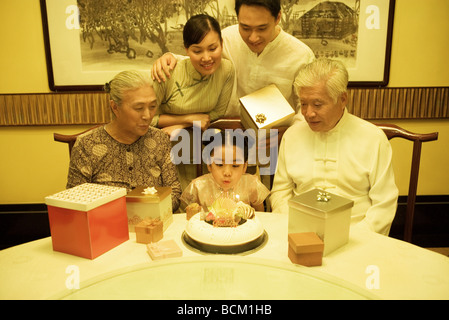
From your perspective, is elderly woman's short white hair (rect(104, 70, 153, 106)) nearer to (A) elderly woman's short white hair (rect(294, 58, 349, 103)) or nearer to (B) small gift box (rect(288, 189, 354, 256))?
(A) elderly woman's short white hair (rect(294, 58, 349, 103))

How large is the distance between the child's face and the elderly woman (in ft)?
1.02

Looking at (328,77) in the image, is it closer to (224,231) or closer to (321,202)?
(321,202)

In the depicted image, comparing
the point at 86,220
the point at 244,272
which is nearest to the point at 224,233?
the point at 244,272

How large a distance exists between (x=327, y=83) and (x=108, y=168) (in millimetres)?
1271

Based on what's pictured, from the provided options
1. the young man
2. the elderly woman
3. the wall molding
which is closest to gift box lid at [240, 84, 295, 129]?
the young man

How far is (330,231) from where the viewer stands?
4.24ft

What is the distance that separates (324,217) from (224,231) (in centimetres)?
36

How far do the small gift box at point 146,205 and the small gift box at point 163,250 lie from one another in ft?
0.57

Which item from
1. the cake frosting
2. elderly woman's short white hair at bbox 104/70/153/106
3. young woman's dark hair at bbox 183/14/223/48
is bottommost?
the cake frosting

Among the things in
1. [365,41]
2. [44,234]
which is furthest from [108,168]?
[365,41]

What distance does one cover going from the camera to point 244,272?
3.72 ft

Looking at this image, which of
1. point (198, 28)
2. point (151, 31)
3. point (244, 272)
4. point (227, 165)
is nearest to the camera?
point (244, 272)

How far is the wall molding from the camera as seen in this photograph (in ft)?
12.4
